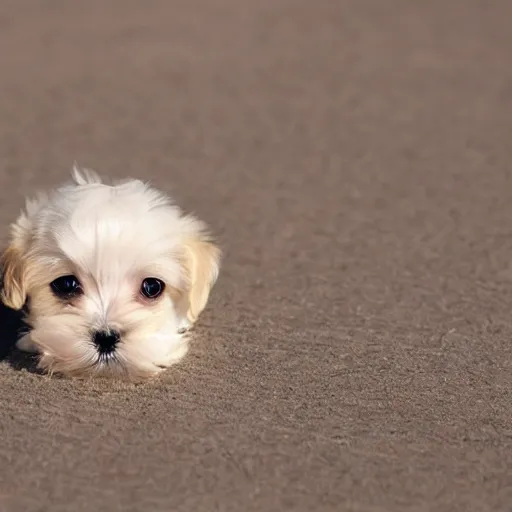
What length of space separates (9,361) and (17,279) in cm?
46

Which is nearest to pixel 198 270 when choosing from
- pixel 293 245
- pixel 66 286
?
pixel 66 286

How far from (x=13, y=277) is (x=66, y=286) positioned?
1.02ft

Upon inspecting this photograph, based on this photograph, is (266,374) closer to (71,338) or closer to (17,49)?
(71,338)

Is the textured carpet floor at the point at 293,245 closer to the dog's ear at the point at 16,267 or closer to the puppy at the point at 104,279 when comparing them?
the puppy at the point at 104,279

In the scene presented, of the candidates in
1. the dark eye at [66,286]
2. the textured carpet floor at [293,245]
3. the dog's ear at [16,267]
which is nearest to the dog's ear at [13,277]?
the dog's ear at [16,267]

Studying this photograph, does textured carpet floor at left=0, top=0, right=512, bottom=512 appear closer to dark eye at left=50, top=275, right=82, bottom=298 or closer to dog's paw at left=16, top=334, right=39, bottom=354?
dog's paw at left=16, top=334, right=39, bottom=354

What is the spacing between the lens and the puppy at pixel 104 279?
481 cm

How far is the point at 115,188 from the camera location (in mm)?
5266

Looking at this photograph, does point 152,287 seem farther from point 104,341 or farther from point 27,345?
point 27,345

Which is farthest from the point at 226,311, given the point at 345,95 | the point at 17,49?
the point at 17,49

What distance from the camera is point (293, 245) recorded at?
6.85 m

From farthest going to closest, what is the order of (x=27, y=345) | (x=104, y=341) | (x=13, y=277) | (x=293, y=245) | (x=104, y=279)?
(x=293, y=245)
(x=27, y=345)
(x=13, y=277)
(x=104, y=279)
(x=104, y=341)

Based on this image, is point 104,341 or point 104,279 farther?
point 104,279

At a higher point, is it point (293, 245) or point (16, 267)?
point (293, 245)
